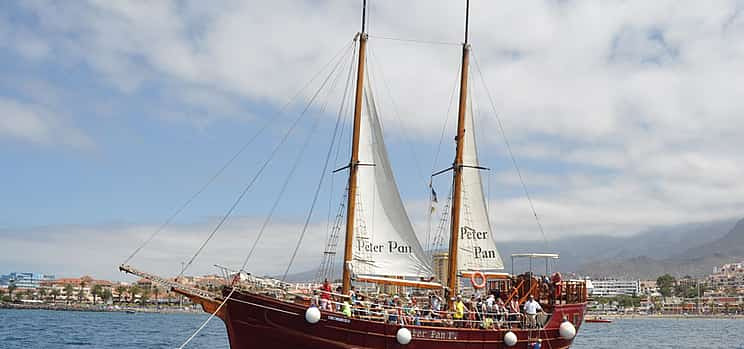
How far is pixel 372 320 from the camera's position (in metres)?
28.3

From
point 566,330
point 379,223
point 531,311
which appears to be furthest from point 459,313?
point 566,330

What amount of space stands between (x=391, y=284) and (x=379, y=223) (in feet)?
8.67

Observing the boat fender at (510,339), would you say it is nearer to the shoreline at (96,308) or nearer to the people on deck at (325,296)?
the people on deck at (325,296)

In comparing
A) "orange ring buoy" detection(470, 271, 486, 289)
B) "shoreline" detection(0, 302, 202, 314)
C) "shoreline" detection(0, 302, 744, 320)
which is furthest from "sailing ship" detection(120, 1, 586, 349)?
"shoreline" detection(0, 302, 202, 314)

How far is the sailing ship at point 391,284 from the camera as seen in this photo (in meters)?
28.0

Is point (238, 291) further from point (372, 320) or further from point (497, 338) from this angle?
point (497, 338)

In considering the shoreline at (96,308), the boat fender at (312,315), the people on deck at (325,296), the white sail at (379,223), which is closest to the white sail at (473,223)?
the white sail at (379,223)

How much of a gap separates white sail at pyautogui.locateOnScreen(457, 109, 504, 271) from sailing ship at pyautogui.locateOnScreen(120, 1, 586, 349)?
0.05m

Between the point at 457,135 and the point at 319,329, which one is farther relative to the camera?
the point at 457,135

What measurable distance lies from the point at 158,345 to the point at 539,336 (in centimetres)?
3044

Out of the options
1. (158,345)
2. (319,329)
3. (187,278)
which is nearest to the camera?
(319,329)

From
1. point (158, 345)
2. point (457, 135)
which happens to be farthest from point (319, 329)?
point (158, 345)

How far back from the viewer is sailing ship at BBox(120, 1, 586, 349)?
91.9 ft

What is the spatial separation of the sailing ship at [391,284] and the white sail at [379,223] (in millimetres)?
42
